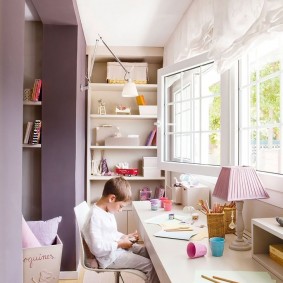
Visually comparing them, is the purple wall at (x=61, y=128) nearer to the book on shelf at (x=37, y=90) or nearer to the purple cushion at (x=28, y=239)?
the book on shelf at (x=37, y=90)

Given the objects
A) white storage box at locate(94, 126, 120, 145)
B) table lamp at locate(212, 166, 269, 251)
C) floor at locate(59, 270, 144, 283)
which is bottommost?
floor at locate(59, 270, 144, 283)

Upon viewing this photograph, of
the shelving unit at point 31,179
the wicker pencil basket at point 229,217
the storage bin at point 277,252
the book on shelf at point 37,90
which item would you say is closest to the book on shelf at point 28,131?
the shelving unit at point 31,179

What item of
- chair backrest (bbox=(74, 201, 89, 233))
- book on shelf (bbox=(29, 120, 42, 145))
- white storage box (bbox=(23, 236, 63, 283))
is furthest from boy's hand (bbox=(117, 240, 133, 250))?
book on shelf (bbox=(29, 120, 42, 145))

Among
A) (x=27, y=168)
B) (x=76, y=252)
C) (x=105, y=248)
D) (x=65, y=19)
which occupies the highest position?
(x=65, y=19)

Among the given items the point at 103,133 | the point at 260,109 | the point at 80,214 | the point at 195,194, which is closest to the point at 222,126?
the point at 260,109

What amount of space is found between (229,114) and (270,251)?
43.3 inches

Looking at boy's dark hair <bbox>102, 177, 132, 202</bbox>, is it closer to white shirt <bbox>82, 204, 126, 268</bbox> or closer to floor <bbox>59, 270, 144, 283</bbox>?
white shirt <bbox>82, 204, 126, 268</bbox>

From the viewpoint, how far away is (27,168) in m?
3.32

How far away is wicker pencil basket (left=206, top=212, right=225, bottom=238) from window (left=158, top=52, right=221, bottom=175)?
3.67 feet

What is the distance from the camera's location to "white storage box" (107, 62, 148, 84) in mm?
4109

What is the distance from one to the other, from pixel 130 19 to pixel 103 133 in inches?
61.1

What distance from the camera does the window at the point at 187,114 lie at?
2906 millimetres

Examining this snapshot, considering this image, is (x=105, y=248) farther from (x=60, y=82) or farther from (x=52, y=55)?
(x=52, y=55)

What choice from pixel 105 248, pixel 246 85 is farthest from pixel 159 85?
pixel 105 248
